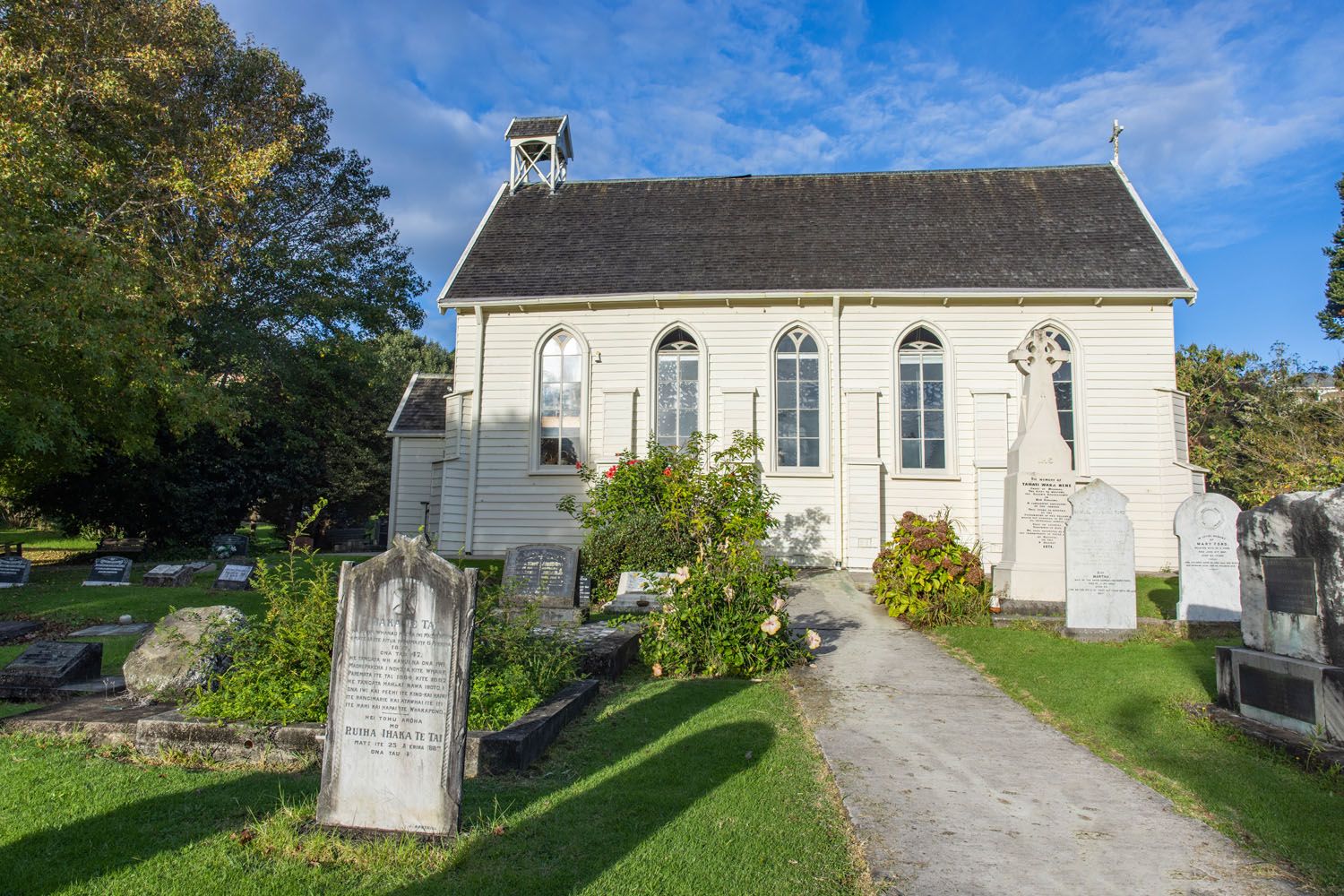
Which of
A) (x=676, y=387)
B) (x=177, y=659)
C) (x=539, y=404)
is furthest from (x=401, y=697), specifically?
(x=539, y=404)

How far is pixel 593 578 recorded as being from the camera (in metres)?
13.5

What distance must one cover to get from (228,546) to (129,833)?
2146cm

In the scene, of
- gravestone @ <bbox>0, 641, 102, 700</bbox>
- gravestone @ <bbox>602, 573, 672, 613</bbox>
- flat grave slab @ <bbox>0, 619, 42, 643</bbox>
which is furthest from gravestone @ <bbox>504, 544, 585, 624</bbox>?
flat grave slab @ <bbox>0, 619, 42, 643</bbox>

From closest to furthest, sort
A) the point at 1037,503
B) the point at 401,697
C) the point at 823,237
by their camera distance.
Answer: the point at 401,697, the point at 1037,503, the point at 823,237

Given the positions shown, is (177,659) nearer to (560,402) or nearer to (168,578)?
(168,578)

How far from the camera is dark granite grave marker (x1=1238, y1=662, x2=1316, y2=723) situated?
602 cm

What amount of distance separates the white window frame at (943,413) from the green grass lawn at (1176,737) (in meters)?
7.67

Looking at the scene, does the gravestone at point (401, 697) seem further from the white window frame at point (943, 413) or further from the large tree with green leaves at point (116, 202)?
the white window frame at point (943, 413)

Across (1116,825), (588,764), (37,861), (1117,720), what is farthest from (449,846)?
(1117,720)

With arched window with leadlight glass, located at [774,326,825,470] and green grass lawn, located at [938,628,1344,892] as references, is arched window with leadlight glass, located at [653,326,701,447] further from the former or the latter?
green grass lawn, located at [938,628,1344,892]

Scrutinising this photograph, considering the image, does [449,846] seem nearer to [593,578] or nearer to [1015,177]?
[593,578]

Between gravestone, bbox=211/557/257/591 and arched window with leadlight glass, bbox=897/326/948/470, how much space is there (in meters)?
14.3

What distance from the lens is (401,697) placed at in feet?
14.2

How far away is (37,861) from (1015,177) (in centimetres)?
2404
